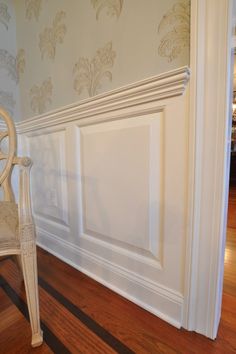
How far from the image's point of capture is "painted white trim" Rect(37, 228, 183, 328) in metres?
0.77

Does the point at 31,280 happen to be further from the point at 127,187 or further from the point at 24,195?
the point at 127,187

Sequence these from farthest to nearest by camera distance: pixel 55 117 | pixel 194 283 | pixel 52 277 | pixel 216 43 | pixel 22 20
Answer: pixel 22 20
pixel 55 117
pixel 52 277
pixel 194 283
pixel 216 43

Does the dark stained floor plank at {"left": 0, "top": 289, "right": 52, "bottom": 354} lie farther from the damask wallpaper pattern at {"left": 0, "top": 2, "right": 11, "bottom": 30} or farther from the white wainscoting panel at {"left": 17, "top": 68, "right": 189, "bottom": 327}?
the damask wallpaper pattern at {"left": 0, "top": 2, "right": 11, "bottom": 30}

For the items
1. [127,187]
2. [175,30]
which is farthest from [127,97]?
[127,187]

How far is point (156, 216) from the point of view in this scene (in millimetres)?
805

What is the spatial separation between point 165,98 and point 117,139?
10.7 inches

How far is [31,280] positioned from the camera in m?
0.66

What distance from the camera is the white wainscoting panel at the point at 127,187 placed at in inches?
28.7

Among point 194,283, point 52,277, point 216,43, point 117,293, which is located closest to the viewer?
point 216,43

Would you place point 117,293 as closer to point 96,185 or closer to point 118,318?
point 118,318

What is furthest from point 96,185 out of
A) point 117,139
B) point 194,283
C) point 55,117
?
point 194,283

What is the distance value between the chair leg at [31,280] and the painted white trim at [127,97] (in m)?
0.62

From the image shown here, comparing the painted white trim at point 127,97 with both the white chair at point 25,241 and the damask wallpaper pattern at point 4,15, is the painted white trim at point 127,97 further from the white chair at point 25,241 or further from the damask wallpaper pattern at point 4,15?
the damask wallpaper pattern at point 4,15

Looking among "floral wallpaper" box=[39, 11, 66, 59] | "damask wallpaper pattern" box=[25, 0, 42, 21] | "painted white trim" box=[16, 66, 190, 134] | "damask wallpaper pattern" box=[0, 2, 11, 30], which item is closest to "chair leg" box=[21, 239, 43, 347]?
"painted white trim" box=[16, 66, 190, 134]
